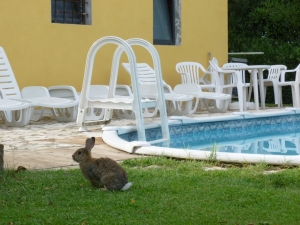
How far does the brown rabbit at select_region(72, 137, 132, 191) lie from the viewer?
3.77 metres

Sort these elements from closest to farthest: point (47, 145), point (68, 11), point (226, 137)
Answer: point (47, 145) < point (226, 137) < point (68, 11)

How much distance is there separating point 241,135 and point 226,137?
322 millimetres

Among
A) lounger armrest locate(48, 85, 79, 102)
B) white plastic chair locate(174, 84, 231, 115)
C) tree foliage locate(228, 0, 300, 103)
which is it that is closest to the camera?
lounger armrest locate(48, 85, 79, 102)

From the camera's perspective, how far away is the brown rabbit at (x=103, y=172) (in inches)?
148

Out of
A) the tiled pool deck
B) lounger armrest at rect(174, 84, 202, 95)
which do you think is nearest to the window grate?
lounger armrest at rect(174, 84, 202, 95)

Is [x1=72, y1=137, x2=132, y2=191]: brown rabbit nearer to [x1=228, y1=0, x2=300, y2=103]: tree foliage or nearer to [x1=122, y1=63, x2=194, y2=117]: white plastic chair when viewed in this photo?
[x1=122, y1=63, x2=194, y2=117]: white plastic chair

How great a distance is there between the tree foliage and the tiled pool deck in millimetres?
7351

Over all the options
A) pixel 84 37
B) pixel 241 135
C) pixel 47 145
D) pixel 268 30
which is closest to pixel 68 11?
pixel 84 37

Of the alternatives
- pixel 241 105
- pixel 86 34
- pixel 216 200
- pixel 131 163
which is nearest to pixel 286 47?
pixel 241 105

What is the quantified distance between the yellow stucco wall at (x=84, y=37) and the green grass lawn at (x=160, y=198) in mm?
5270

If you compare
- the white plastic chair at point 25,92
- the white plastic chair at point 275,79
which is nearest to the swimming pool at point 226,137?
the white plastic chair at point 25,92

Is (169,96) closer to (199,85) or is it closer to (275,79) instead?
(199,85)

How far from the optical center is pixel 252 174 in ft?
14.3

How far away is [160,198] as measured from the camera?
3646 mm
